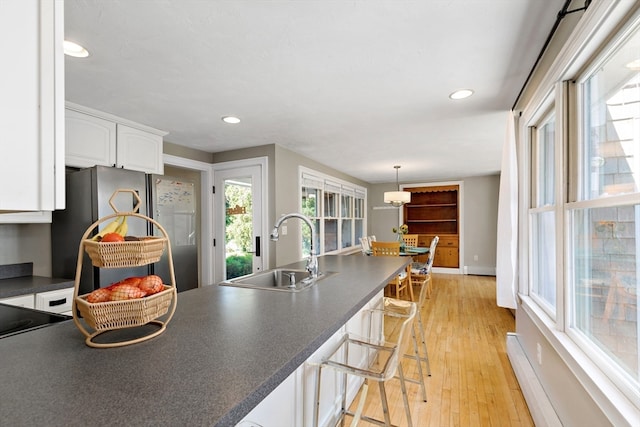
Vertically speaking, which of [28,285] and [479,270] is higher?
[28,285]

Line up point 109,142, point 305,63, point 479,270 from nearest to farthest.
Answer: point 305,63 < point 109,142 < point 479,270

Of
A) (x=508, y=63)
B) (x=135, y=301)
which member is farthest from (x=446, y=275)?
(x=135, y=301)

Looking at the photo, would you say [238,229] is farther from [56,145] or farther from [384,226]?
[384,226]

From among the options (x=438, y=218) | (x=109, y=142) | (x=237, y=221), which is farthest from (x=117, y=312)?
(x=438, y=218)

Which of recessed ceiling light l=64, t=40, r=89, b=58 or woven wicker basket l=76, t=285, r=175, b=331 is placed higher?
recessed ceiling light l=64, t=40, r=89, b=58

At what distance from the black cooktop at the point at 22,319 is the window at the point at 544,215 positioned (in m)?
2.60

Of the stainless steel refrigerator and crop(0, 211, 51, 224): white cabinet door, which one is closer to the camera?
crop(0, 211, 51, 224): white cabinet door

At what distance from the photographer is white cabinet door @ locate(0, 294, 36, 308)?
1.93 metres

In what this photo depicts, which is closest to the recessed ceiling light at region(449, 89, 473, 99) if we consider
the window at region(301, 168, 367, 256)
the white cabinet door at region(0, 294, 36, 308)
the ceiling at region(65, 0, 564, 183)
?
the ceiling at region(65, 0, 564, 183)

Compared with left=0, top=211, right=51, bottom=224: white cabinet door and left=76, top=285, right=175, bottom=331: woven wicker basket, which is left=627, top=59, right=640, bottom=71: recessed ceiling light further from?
left=0, top=211, right=51, bottom=224: white cabinet door

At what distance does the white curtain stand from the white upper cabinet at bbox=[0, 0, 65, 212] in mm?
2736

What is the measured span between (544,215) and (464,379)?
54.4 inches

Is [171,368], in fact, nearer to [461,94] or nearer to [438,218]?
[461,94]

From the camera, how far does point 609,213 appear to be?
3.89 ft
